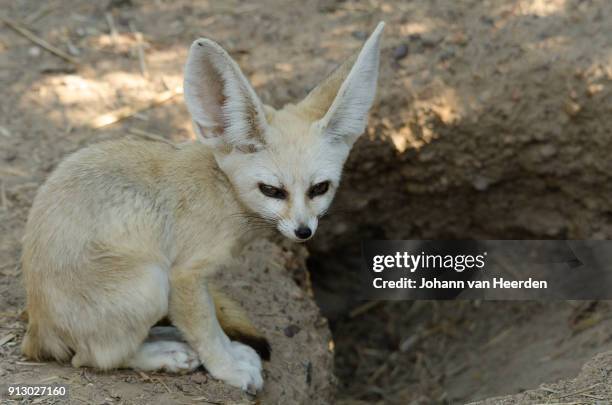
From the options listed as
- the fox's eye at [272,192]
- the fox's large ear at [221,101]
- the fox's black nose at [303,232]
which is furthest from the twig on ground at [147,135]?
the fox's black nose at [303,232]

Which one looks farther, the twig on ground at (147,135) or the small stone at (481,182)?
the small stone at (481,182)

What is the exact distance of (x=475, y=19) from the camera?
6129 millimetres

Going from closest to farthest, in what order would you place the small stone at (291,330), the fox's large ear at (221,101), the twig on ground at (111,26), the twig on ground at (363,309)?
1. the fox's large ear at (221,101)
2. the small stone at (291,330)
3. the twig on ground at (111,26)
4. the twig on ground at (363,309)

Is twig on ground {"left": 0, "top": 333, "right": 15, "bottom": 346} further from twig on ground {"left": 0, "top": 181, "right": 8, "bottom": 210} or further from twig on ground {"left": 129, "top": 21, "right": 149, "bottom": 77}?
twig on ground {"left": 129, "top": 21, "right": 149, "bottom": 77}

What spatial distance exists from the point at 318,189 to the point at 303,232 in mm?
308

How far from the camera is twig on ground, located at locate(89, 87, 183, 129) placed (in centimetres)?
578

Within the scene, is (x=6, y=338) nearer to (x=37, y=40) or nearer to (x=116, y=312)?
(x=116, y=312)

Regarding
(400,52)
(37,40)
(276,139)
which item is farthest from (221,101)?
(37,40)

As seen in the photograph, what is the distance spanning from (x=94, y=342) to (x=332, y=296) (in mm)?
3780

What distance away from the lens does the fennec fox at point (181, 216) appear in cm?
378

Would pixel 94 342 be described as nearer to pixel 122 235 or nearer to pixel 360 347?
pixel 122 235

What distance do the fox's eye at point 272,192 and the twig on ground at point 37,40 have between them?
10.0 feet

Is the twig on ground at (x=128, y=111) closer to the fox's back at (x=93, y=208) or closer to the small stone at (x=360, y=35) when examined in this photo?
the small stone at (x=360, y=35)

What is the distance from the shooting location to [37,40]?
6.42 meters
